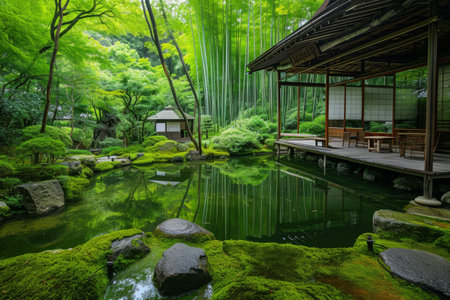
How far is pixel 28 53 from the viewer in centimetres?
695

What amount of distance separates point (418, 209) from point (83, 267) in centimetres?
427

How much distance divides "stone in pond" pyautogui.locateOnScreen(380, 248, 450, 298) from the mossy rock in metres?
0.62

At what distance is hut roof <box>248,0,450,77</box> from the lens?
13.0ft

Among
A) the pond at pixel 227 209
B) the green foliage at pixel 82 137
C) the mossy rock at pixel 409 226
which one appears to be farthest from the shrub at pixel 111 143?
the mossy rock at pixel 409 226

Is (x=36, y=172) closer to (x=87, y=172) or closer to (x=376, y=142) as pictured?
(x=87, y=172)

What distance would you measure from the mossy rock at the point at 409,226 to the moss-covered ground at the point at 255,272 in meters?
0.15

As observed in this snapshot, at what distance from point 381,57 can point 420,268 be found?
288 inches

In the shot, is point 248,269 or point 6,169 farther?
point 6,169

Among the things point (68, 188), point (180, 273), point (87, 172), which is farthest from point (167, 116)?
point (180, 273)

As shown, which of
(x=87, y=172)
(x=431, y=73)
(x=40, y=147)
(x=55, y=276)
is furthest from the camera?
(x=87, y=172)

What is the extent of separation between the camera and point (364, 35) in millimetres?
5555

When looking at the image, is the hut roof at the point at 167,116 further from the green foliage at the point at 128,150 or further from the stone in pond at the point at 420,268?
the stone in pond at the point at 420,268

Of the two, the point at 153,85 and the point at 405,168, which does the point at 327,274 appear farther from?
the point at 153,85

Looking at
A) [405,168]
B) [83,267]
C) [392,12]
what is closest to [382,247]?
[405,168]
